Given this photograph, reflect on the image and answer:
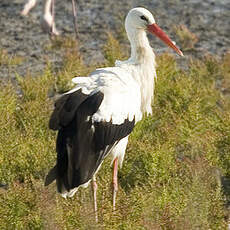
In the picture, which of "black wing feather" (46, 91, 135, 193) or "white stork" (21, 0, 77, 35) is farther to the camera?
"white stork" (21, 0, 77, 35)

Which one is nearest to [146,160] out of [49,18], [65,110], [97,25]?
[65,110]

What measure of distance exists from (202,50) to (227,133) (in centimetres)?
432

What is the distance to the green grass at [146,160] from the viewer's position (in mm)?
4828

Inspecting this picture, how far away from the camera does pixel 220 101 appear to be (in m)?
8.31

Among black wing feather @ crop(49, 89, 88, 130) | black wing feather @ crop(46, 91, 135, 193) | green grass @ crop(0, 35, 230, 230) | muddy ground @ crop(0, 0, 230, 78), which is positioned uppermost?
black wing feather @ crop(49, 89, 88, 130)

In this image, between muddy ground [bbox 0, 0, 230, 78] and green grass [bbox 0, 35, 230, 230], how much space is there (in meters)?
1.12

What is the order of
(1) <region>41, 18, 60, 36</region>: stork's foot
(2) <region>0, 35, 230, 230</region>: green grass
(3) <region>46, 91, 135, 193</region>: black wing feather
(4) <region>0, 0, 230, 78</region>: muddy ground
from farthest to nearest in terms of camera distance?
1. (1) <region>41, 18, 60, 36</region>: stork's foot
2. (4) <region>0, 0, 230, 78</region>: muddy ground
3. (3) <region>46, 91, 135, 193</region>: black wing feather
4. (2) <region>0, 35, 230, 230</region>: green grass

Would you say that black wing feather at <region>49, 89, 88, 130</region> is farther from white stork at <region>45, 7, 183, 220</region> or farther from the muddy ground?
the muddy ground

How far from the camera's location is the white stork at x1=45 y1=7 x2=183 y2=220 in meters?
5.14

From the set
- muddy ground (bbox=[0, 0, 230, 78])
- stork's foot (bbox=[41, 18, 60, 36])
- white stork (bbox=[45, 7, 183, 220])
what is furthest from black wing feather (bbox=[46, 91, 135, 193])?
stork's foot (bbox=[41, 18, 60, 36])

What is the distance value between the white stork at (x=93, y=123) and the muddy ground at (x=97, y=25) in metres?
3.79

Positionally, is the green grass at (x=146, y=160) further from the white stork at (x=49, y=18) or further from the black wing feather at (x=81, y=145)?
the white stork at (x=49, y=18)

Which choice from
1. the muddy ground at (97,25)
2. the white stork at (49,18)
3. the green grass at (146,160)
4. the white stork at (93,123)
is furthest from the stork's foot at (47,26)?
the white stork at (93,123)

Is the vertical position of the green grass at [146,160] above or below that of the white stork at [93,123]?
below
